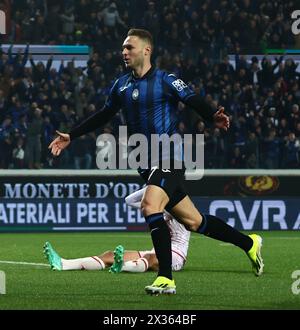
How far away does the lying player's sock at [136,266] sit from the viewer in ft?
33.2

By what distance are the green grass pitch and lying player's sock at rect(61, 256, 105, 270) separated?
0.11 m

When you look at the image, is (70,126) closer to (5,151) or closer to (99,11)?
(5,151)

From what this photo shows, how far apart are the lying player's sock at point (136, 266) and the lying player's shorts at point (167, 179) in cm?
146

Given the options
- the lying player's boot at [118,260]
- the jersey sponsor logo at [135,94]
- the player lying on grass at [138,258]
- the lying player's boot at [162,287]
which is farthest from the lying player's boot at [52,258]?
the lying player's boot at [162,287]

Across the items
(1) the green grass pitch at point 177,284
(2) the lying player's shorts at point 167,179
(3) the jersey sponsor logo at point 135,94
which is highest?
(3) the jersey sponsor logo at point 135,94

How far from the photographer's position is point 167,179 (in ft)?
28.1

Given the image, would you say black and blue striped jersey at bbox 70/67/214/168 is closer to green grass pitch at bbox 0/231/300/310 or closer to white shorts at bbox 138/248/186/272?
green grass pitch at bbox 0/231/300/310

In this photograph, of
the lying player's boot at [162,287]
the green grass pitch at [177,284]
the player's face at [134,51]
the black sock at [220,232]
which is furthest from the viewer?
the black sock at [220,232]

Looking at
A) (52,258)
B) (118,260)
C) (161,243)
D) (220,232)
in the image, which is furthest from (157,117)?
(52,258)

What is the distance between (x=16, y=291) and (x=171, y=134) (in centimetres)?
184

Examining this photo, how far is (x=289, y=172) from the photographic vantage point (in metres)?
17.9

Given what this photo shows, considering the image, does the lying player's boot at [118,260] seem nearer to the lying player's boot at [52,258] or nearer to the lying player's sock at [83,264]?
the lying player's sock at [83,264]

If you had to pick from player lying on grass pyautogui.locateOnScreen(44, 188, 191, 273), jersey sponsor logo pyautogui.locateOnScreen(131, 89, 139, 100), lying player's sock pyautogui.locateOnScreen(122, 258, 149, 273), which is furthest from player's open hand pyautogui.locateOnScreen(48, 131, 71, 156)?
lying player's sock pyautogui.locateOnScreen(122, 258, 149, 273)

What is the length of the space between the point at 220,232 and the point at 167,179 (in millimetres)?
1035
